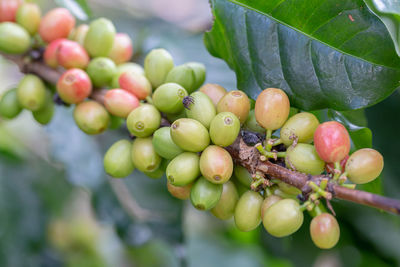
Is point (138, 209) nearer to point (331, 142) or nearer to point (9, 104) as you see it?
point (9, 104)

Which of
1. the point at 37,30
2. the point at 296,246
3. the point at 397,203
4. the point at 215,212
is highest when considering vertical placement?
the point at 397,203

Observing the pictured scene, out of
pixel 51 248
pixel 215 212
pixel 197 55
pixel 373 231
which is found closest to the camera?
pixel 215 212

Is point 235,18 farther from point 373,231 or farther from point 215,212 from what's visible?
point 373,231

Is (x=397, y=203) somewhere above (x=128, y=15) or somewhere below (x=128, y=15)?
above

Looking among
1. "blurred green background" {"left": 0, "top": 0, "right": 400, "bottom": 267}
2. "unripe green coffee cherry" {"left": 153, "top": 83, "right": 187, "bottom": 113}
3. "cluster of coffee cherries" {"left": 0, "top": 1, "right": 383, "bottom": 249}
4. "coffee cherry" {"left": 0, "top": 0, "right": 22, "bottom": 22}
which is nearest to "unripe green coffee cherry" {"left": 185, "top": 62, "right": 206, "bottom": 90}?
"cluster of coffee cherries" {"left": 0, "top": 1, "right": 383, "bottom": 249}

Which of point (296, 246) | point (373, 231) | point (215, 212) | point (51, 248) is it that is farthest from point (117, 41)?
point (51, 248)

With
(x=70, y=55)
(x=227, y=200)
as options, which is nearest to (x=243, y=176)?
(x=227, y=200)

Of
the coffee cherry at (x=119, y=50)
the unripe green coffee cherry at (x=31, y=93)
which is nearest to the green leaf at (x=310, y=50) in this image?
the coffee cherry at (x=119, y=50)
